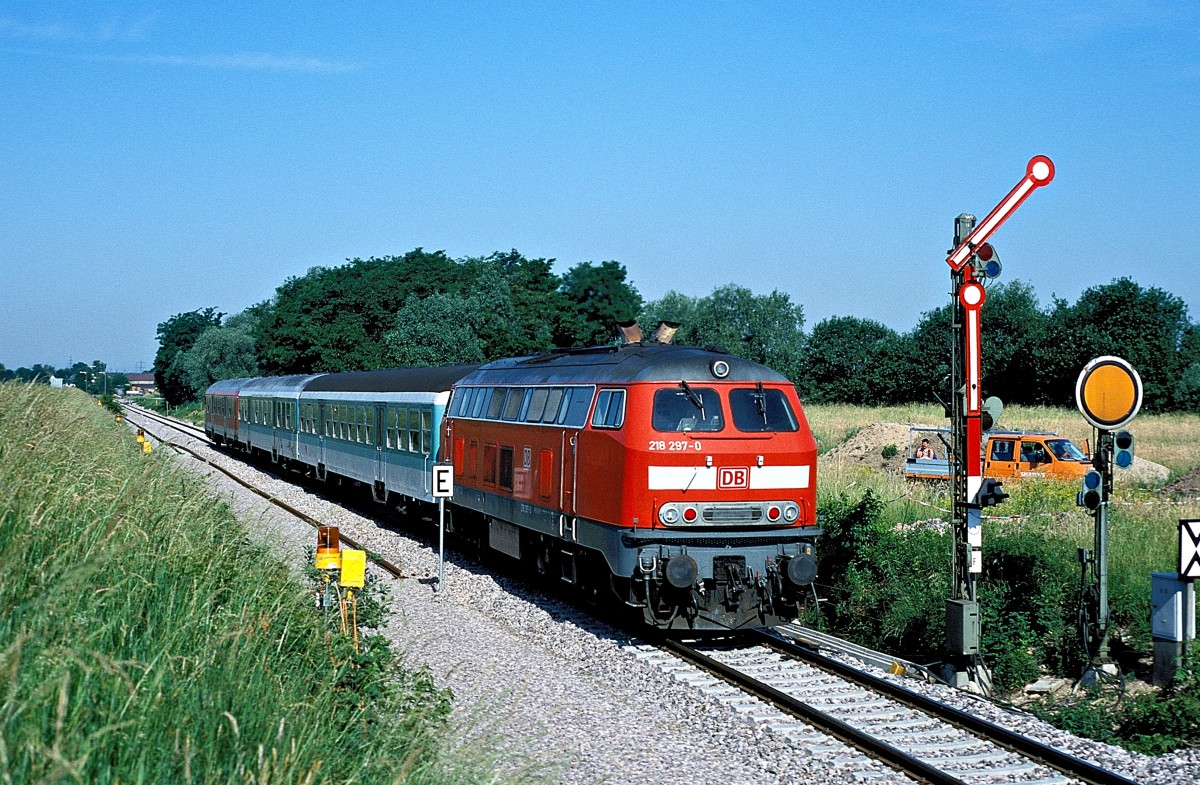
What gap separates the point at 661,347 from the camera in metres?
13.8

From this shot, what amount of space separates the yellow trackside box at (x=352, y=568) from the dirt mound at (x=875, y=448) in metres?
23.9

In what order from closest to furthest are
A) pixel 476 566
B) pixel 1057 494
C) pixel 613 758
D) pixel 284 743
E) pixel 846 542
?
pixel 284 743, pixel 613 758, pixel 846 542, pixel 476 566, pixel 1057 494

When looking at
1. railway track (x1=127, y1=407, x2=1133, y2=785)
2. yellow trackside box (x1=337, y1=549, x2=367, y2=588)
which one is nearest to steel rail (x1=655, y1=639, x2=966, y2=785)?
railway track (x1=127, y1=407, x2=1133, y2=785)

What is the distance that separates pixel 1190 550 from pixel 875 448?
83.8ft

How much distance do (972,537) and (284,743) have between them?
310 inches

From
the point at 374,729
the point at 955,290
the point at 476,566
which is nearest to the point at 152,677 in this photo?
Answer: the point at 374,729

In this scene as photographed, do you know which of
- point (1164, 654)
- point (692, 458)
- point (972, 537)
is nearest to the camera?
point (1164, 654)

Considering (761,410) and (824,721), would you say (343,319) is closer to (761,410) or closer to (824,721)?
Answer: (761,410)

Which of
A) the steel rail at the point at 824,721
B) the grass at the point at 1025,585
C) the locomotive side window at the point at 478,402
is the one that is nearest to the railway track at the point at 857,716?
the steel rail at the point at 824,721

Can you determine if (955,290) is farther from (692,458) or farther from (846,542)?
(846,542)

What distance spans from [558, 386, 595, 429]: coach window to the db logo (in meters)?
1.93

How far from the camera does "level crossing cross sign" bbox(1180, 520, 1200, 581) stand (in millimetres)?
10195

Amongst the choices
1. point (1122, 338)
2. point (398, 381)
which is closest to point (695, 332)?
point (1122, 338)

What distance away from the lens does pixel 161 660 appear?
5.52 metres
